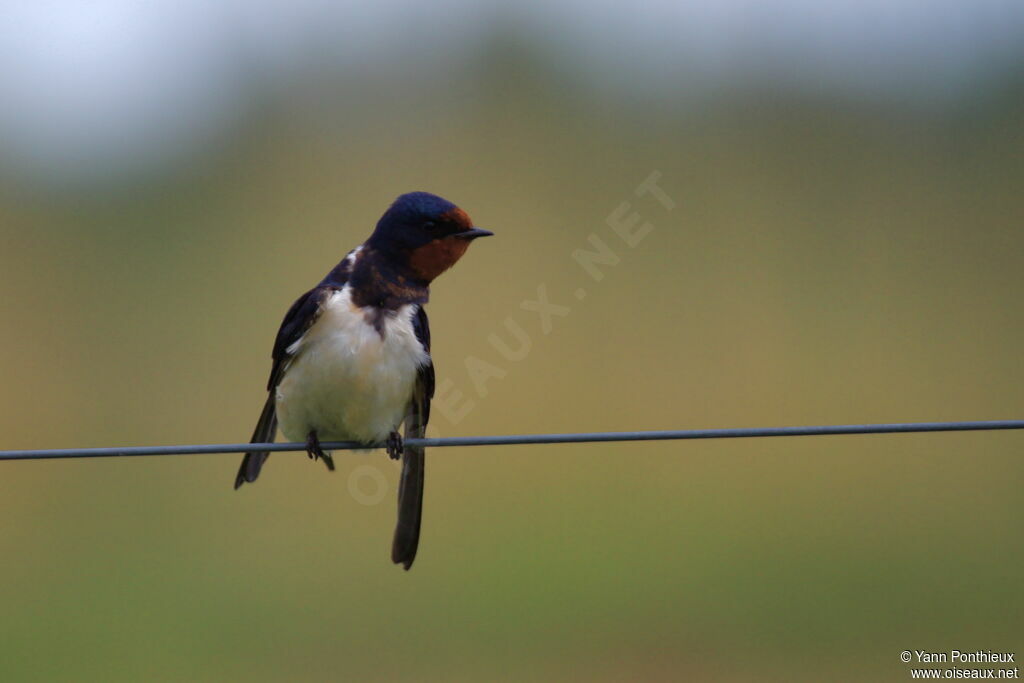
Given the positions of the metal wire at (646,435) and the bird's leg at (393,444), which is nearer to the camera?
the metal wire at (646,435)

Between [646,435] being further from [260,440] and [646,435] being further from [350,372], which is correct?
[260,440]

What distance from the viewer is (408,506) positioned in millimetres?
4793

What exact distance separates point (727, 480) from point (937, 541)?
217 centimetres

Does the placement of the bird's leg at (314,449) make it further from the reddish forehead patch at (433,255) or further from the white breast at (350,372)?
the reddish forehead patch at (433,255)

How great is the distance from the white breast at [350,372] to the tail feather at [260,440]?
8.7 inches

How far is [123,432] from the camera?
41.6ft

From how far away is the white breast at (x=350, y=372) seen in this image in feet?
14.3

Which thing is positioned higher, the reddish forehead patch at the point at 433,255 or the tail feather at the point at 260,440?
the reddish forehead patch at the point at 433,255

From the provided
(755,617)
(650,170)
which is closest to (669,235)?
(650,170)

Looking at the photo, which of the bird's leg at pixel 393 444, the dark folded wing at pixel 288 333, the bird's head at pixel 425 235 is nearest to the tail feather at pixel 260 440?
the dark folded wing at pixel 288 333

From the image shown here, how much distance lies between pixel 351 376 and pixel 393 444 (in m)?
0.37

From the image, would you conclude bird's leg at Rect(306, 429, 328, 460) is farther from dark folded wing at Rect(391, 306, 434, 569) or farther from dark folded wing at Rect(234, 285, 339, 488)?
dark folded wing at Rect(391, 306, 434, 569)

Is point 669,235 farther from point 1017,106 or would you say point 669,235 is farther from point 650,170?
point 1017,106

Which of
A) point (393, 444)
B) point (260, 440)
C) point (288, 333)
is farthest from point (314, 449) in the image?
point (260, 440)
